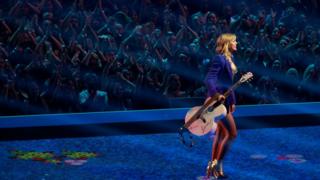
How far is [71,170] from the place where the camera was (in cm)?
597

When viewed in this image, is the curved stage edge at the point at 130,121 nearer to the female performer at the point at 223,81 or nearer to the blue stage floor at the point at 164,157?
the blue stage floor at the point at 164,157

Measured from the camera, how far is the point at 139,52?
9.34 m

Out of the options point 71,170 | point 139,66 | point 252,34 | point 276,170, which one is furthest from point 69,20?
point 276,170

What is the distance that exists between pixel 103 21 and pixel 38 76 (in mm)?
1595

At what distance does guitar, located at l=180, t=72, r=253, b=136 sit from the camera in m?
5.20

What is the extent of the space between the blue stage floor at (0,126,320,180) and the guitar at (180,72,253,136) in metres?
0.64

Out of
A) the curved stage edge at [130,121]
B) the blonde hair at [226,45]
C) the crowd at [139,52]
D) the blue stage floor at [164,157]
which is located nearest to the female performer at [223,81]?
the blonde hair at [226,45]

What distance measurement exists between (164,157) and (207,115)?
139 cm


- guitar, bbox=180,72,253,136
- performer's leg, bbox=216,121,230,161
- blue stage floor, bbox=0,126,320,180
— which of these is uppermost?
guitar, bbox=180,72,253,136

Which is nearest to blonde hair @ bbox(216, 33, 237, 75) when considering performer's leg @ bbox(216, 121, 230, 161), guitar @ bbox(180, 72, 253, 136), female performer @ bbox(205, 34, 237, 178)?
female performer @ bbox(205, 34, 237, 178)

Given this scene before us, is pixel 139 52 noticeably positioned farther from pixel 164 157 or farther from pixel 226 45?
pixel 226 45

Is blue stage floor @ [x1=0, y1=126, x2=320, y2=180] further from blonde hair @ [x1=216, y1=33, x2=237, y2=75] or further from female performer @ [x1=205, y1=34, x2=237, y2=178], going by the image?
blonde hair @ [x1=216, y1=33, x2=237, y2=75]

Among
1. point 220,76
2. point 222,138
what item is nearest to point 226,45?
point 220,76

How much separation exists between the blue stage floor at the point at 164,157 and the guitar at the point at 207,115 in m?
0.64
